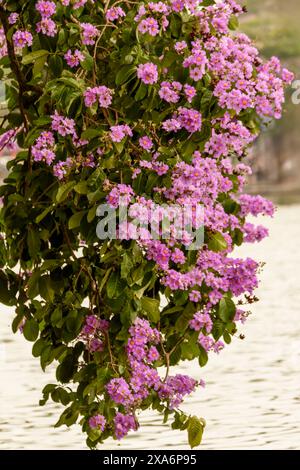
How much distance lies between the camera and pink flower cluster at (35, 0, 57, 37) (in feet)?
18.7

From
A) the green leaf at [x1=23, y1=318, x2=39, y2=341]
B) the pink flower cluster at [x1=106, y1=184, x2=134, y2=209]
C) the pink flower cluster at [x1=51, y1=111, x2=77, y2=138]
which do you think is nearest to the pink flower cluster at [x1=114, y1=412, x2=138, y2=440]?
the green leaf at [x1=23, y1=318, x2=39, y2=341]

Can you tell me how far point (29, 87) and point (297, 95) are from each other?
2432 millimetres

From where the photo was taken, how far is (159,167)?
565 cm

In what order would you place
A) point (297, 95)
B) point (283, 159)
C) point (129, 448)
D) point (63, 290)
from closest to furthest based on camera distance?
point (63, 290), point (129, 448), point (297, 95), point (283, 159)

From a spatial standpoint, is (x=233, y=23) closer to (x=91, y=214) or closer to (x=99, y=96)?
(x=99, y=96)

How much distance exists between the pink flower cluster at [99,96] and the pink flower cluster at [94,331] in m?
0.94

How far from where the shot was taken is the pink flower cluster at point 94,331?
5844mm

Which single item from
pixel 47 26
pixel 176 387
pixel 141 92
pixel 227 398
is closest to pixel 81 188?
pixel 141 92

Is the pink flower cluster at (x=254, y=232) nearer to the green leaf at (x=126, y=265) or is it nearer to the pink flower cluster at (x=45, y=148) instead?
the green leaf at (x=126, y=265)

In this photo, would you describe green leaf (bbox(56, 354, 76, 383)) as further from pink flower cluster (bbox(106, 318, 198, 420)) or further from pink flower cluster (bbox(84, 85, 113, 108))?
pink flower cluster (bbox(84, 85, 113, 108))

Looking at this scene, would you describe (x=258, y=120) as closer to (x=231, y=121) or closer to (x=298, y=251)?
(x=231, y=121)

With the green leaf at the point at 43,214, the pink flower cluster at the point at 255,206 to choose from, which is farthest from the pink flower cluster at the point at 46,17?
the pink flower cluster at the point at 255,206
